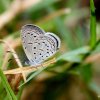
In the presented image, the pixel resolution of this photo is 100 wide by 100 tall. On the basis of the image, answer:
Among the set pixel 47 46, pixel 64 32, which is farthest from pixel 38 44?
pixel 64 32

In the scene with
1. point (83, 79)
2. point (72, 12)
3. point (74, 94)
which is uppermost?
point (72, 12)

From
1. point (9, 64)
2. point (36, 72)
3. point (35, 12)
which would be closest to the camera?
point (36, 72)

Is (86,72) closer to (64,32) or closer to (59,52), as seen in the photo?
(59,52)

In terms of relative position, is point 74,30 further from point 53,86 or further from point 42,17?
point 53,86

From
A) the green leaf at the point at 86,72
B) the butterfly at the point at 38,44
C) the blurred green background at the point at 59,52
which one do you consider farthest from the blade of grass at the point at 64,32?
the butterfly at the point at 38,44

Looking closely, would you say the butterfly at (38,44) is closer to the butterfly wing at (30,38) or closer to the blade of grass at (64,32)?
the butterfly wing at (30,38)

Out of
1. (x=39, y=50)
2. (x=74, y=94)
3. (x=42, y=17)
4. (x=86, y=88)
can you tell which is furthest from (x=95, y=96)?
(x=42, y=17)
